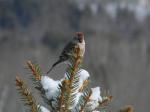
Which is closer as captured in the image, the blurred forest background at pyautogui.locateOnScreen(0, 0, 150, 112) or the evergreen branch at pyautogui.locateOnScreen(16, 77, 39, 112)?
the evergreen branch at pyautogui.locateOnScreen(16, 77, 39, 112)

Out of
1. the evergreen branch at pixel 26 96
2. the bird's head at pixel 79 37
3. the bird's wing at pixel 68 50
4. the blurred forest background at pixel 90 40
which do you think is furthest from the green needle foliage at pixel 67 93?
the blurred forest background at pixel 90 40

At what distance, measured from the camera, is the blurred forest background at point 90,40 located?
42.3 m

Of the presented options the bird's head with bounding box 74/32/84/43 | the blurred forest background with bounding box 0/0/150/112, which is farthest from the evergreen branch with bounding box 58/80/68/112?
the blurred forest background with bounding box 0/0/150/112

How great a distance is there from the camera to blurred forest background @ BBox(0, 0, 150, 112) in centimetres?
4228

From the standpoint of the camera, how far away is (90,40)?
194 ft

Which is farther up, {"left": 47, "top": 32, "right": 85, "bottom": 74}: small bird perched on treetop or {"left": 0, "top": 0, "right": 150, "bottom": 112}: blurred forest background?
{"left": 0, "top": 0, "right": 150, "bottom": 112}: blurred forest background

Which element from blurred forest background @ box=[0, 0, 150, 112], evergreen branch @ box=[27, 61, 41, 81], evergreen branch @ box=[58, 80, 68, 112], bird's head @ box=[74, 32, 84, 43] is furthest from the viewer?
blurred forest background @ box=[0, 0, 150, 112]

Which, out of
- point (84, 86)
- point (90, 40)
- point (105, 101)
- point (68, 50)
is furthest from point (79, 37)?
point (90, 40)

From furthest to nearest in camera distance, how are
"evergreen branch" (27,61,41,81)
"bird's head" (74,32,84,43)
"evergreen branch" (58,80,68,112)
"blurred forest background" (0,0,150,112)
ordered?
"blurred forest background" (0,0,150,112) < "bird's head" (74,32,84,43) < "evergreen branch" (27,61,41,81) < "evergreen branch" (58,80,68,112)

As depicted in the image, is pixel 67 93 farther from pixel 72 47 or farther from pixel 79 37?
pixel 79 37

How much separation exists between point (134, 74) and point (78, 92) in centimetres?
4507

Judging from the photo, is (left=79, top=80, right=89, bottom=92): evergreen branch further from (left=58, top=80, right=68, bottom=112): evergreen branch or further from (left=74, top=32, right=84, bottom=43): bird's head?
(left=74, top=32, right=84, bottom=43): bird's head

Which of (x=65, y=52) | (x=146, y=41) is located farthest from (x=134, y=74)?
(x=65, y=52)

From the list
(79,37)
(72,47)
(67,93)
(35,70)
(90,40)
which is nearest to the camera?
(67,93)
